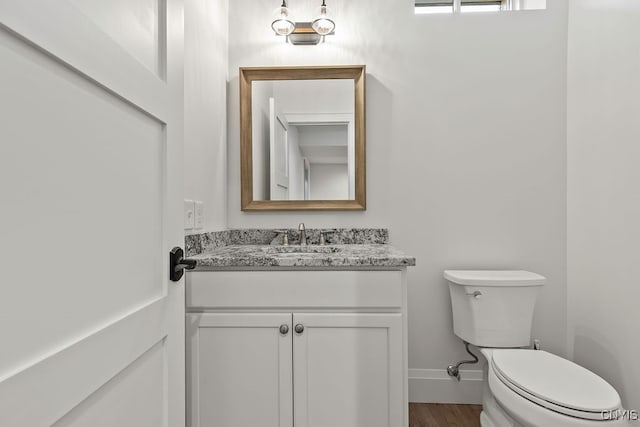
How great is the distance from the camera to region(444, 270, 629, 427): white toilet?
3.70 feet

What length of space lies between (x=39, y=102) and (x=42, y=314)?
28 cm

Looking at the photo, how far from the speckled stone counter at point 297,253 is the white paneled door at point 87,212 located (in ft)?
1.54

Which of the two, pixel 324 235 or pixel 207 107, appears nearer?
pixel 207 107

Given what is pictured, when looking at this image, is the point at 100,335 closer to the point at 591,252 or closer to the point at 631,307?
the point at 631,307

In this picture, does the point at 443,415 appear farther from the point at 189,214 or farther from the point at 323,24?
the point at 323,24

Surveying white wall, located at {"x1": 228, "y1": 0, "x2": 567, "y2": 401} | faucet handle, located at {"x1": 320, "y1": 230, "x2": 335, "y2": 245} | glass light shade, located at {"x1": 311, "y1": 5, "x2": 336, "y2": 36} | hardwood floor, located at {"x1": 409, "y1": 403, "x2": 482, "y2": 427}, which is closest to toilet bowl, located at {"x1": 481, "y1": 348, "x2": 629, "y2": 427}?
hardwood floor, located at {"x1": 409, "y1": 403, "x2": 482, "y2": 427}

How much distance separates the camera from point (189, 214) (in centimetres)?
143

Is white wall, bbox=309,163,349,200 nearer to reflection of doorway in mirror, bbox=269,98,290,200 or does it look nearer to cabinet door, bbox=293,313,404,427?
reflection of doorway in mirror, bbox=269,98,290,200

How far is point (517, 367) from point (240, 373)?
40.9 inches

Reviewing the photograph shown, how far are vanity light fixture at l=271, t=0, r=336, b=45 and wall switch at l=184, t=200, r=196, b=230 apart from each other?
3.44ft

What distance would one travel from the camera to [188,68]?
1438 mm

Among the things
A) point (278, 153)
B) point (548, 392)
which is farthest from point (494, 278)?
point (278, 153)

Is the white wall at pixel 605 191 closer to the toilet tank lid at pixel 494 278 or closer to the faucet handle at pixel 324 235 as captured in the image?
the toilet tank lid at pixel 494 278

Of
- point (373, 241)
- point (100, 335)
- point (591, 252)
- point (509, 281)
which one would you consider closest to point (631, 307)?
point (591, 252)
